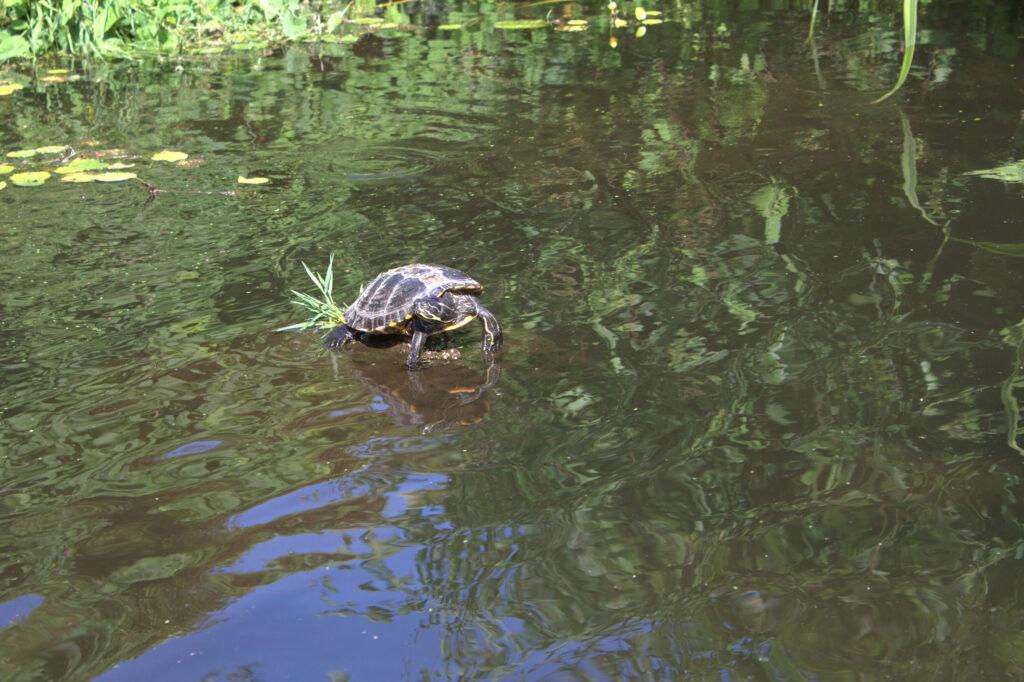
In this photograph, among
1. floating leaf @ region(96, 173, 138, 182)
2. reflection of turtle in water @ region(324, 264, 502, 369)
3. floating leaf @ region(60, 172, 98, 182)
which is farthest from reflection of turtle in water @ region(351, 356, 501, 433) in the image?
floating leaf @ region(60, 172, 98, 182)

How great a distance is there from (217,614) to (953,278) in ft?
13.1

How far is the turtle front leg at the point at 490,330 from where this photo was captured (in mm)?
4688

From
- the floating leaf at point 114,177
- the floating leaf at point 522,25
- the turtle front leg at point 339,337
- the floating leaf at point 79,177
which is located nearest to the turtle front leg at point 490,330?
the turtle front leg at point 339,337

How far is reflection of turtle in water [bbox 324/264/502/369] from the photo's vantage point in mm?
4680

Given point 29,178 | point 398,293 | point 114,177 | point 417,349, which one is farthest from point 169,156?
point 417,349

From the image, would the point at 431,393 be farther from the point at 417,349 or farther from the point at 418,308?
the point at 418,308

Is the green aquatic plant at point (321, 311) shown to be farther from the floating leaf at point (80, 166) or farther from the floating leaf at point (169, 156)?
the floating leaf at point (80, 166)

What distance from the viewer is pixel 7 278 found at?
19.2ft

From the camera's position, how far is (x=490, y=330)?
4.71 m

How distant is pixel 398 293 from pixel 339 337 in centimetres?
44

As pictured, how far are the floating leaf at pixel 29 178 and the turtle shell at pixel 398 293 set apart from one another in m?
3.79

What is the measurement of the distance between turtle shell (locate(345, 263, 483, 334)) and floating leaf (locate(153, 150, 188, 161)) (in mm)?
3574

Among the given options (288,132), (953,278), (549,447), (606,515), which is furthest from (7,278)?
(953,278)

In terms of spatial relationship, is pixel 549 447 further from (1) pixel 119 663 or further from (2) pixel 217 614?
(1) pixel 119 663
